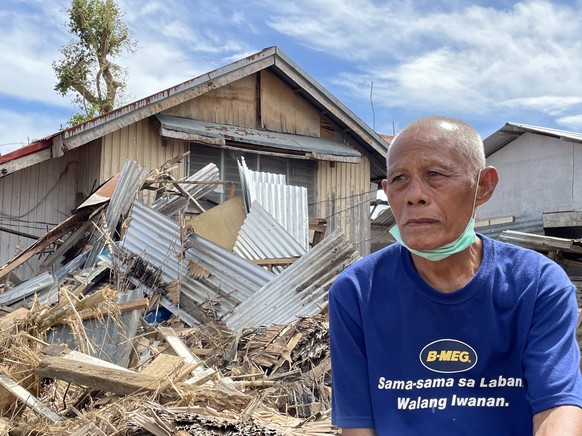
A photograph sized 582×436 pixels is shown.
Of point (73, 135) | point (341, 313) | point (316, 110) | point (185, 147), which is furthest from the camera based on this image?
point (316, 110)

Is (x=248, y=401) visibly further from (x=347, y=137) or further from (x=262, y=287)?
(x=347, y=137)

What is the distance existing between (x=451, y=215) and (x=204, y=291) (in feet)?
20.3

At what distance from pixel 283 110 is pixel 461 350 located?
36.1ft

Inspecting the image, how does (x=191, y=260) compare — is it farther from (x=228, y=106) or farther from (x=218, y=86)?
(x=228, y=106)

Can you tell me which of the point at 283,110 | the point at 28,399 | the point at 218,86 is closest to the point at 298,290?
the point at 28,399

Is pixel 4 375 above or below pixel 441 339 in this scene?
below

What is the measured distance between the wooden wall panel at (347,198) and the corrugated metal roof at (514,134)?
746cm

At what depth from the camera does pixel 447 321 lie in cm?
184

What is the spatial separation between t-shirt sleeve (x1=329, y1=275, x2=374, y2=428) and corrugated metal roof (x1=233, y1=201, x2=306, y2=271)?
653cm

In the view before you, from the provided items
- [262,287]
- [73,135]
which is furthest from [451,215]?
[73,135]

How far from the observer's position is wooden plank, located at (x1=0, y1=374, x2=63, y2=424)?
4.59m

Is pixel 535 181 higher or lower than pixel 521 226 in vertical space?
higher

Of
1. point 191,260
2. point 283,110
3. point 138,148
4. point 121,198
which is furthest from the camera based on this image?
point 283,110

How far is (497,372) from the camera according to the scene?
180 cm
